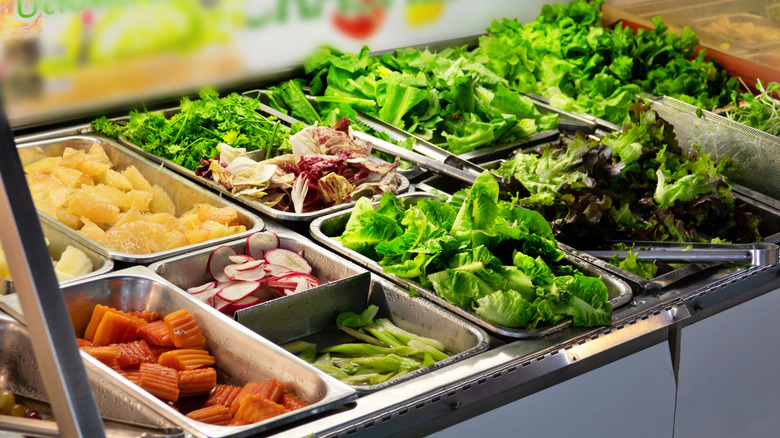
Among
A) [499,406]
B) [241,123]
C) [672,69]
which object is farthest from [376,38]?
[499,406]

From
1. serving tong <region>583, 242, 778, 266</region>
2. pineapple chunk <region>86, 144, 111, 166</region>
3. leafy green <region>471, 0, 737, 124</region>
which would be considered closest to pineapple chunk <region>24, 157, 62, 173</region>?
pineapple chunk <region>86, 144, 111, 166</region>

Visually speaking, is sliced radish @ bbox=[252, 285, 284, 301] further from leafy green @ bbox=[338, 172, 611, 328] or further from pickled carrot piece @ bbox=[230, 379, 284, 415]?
pickled carrot piece @ bbox=[230, 379, 284, 415]

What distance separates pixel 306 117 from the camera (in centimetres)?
360

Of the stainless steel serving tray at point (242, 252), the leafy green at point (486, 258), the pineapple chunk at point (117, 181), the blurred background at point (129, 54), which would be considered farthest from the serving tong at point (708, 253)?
the blurred background at point (129, 54)

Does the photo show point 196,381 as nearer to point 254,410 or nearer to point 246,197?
point 254,410

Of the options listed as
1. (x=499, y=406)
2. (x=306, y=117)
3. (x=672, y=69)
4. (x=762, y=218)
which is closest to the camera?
(x=499, y=406)

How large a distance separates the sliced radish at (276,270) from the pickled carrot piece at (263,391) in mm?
573

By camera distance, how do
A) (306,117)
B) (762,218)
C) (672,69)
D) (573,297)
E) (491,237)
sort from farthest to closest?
(672,69)
(306,117)
(762,218)
(491,237)
(573,297)

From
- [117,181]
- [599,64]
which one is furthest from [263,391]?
[599,64]

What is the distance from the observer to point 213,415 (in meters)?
1.82

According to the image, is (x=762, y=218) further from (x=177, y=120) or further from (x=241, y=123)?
(x=177, y=120)

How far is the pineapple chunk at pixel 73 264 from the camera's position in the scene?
2.38m

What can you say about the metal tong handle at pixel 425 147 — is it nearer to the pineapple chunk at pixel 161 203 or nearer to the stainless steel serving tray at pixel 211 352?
the pineapple chunk at pixel 161 203

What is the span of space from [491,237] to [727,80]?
2.40 metres
